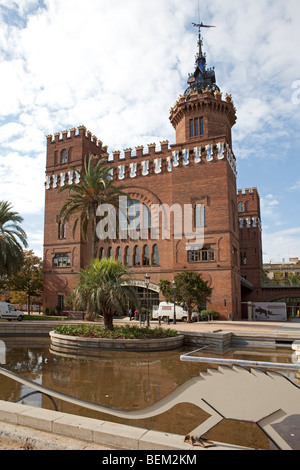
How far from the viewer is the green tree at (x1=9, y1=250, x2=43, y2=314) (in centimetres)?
3654

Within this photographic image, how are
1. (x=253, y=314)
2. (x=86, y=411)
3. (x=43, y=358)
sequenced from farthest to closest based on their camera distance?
(x=253, y=314) < (x=43, y=358) < (x=86, y=411)

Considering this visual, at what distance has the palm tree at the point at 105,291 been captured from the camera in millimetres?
14273

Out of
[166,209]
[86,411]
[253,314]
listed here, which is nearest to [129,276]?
[86,411]

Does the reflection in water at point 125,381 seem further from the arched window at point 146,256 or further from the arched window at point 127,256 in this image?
the arched window at point 127,256

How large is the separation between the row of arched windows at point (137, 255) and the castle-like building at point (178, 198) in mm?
95

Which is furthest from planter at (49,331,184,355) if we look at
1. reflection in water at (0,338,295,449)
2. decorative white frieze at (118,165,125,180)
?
decorative white frieze at (118,165,125,180)

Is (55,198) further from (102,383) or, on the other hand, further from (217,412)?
(217,412)

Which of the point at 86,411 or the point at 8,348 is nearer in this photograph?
the point at 86,411

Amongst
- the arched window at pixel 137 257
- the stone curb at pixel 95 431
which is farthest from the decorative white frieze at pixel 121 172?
the stone curb at pixel 95 431

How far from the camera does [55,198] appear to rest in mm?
38375

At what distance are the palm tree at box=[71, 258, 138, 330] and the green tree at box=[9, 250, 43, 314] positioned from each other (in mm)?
23538

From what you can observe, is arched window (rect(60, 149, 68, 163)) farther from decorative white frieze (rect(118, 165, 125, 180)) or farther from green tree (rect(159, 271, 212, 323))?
green tree (rect(159, 271, 212, 323))

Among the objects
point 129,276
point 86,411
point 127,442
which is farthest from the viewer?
point 129,276

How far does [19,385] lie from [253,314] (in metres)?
27.2
